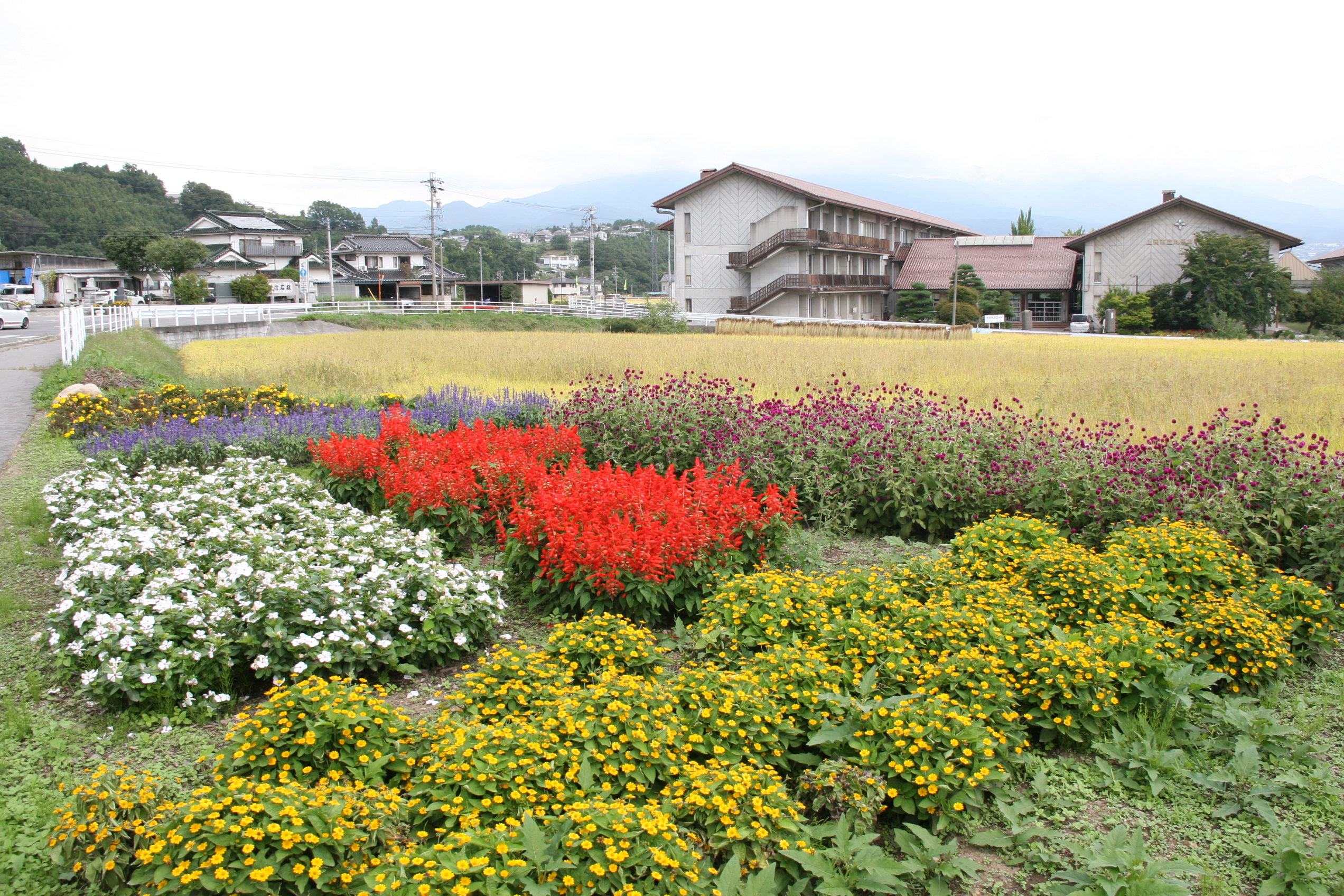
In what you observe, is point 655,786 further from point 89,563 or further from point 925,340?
point 925,340

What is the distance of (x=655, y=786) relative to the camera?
379cm

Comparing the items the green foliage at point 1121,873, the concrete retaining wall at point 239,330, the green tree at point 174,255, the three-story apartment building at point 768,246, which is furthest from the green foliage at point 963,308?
the green tree at point 174,255

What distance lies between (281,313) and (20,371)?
28.2 metres

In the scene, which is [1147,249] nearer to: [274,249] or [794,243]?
[794,243]

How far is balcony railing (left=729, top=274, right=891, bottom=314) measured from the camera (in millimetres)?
48688

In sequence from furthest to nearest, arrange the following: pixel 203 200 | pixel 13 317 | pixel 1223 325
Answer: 1. pixel 203 200
2. pixel 1223 325
3. pixel 13 317

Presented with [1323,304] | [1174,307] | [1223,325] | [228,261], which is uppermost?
[228,261]

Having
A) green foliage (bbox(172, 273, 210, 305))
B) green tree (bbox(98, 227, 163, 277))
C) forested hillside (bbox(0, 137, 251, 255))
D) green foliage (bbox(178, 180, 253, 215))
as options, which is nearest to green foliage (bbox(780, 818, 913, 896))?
green foliage (bbox(172, 273, 210, 305))

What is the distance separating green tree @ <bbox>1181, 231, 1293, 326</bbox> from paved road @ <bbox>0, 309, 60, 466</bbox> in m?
50.5

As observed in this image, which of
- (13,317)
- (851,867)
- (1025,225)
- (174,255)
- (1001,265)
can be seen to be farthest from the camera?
(1025,225)

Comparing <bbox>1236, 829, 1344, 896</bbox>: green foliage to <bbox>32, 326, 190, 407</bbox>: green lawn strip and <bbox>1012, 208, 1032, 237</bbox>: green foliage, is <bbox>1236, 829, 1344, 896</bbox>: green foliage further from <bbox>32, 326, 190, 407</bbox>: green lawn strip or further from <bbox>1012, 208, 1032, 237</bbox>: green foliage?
<bbox>1012, 208, 1032, 237</bbox>: green foliage

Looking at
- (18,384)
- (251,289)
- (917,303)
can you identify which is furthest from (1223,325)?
(251,289)

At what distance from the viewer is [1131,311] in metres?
47.1

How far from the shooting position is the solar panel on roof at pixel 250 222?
329ft
